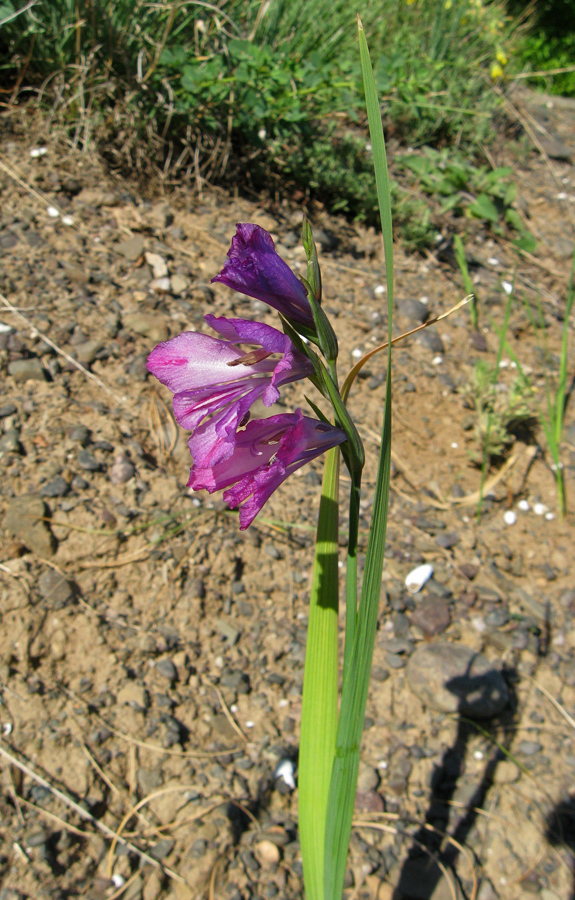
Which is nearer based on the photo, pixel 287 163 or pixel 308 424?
pixel 308 424

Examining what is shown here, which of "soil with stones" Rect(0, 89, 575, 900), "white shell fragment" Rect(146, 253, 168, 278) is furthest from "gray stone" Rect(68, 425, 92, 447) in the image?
"white shell fragment" Rect(146, 253, 168, 278)

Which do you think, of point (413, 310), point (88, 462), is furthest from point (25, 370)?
point (413, 310)

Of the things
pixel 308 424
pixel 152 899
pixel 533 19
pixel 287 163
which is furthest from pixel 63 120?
pixel 533 19

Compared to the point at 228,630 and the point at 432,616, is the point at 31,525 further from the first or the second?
the point at 432,616

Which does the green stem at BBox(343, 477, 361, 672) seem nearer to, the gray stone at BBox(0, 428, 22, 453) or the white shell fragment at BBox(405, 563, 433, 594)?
the white shell fragment at BBox(405, 563, 433, 594)

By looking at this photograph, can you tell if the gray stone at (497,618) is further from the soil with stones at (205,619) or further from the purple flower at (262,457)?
the purple flower at (262,457)

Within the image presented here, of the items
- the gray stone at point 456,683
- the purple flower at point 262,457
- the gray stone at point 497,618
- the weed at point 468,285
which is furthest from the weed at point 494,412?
the purple flower at point 262,457

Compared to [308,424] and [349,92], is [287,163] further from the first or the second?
[308,424]

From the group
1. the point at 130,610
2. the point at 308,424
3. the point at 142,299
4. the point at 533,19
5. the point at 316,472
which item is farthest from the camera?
the point at 533,19
